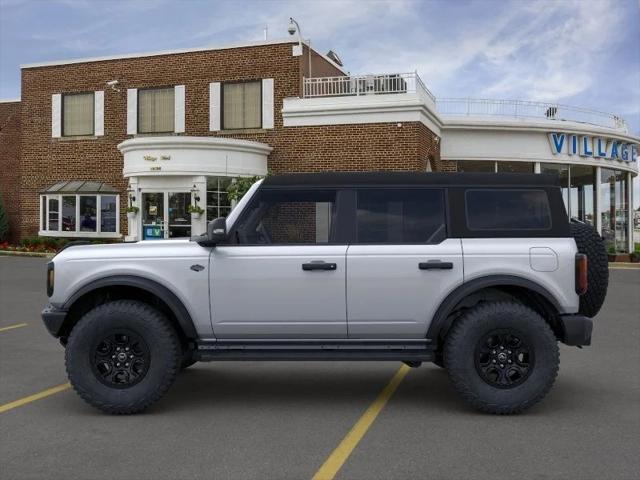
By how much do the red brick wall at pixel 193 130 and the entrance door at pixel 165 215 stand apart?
2.52 meters

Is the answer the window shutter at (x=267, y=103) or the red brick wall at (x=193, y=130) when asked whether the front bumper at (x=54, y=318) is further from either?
the window shutter at (x=267, y=103)

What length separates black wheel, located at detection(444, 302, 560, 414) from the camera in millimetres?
5348

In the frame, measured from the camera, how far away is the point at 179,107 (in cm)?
2566

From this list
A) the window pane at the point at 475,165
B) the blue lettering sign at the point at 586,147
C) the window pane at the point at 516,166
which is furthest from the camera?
the blue lettering sign at the point at 586,147

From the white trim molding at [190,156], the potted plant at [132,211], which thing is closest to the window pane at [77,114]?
the white trim molding at [190,156]

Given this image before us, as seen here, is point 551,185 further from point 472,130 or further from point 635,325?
point 472,130

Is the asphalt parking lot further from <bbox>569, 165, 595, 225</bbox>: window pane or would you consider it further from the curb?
<bbox>569, 165, 595, 225</bbox>: window pane

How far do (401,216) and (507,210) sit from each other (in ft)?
2.96

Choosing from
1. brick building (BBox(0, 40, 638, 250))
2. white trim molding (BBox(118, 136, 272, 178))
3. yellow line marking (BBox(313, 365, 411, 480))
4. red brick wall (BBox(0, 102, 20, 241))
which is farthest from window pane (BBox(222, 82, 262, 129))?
yellow line marking (BBox(313, 365, 411, 480))

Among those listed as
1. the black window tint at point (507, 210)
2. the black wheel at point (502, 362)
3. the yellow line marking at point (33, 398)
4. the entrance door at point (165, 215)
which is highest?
the entrance door at point (165, 215)

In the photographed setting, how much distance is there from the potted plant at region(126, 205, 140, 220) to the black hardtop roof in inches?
740

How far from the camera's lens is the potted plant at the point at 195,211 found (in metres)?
22.5

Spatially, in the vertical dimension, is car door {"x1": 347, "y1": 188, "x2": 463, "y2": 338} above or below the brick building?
below

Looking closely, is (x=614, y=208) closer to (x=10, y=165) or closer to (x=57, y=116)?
(x=57, y=116)
